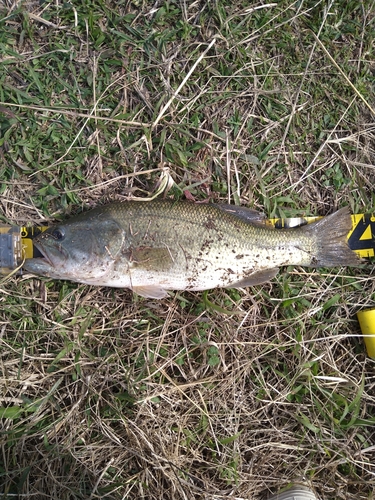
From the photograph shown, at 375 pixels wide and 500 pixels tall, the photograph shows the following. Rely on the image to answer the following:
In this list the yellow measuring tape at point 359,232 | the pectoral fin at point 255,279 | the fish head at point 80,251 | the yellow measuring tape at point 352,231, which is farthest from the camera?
the yellow measuring tape at point 359,232

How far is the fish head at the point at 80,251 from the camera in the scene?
301 cm

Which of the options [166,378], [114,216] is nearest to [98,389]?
[166,378]

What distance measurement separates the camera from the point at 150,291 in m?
3.08

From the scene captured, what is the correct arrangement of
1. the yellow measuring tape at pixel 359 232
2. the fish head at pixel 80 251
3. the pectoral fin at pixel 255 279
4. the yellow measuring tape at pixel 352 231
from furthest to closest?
the yellow measuring tape at pixel 359 232 < the yellow measuring tape at pixel 352 231 < the pectoral fin at pixel 255 279 < the fish head at pixel 80 251

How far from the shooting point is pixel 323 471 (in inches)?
129

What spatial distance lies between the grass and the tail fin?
0.18 metres

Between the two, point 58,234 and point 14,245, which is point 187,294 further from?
point 14,245

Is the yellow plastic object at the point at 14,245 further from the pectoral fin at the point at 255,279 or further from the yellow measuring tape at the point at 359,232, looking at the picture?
the yellow measuring tape at the point at 359,232

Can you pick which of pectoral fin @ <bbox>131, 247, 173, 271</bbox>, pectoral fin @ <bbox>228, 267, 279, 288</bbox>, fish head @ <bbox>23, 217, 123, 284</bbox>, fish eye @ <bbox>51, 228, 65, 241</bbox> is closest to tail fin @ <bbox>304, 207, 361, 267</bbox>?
pectoral fin @ <bbox>228, 267, 279, 288</bbox>

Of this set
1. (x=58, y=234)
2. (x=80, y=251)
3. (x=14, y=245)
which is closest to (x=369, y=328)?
(x=80, y=251)

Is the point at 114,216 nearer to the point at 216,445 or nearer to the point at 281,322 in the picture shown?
the point at 281,322

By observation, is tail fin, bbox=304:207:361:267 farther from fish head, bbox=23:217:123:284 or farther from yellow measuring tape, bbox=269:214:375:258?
fish head, bbox=23:217:123:284

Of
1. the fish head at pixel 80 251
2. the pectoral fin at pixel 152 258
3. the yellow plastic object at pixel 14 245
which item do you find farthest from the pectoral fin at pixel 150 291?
the yellow plastic object at pixel 14 245

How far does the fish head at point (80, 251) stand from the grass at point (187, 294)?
1.02 feet
